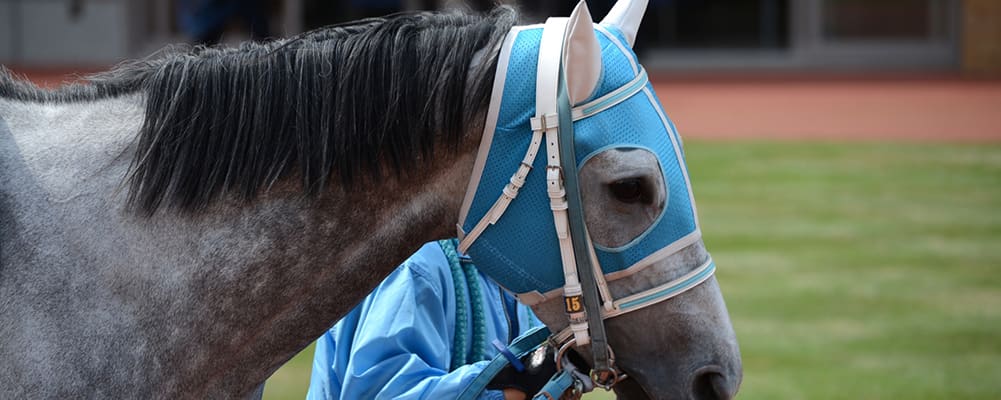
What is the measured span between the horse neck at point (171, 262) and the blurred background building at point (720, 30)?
14.3 metres

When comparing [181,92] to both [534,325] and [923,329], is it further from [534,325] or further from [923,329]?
[923,329]

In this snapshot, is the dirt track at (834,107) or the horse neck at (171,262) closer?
the horse neck at (171,262)

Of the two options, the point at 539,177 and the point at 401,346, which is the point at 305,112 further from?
the point at 401,346

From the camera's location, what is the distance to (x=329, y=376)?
2.30 m

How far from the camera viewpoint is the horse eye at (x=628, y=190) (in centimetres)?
179

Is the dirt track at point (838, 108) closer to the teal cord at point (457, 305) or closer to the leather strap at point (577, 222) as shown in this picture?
the teal cord at point (457, 305)

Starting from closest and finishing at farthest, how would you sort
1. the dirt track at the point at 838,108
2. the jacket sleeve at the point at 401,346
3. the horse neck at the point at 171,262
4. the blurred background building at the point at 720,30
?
the horse neck at the point at 171,262, the jacket sleeve at the point at 401,346, the dirt track at the point at 838,108, the blurred background building at the point at 720,30

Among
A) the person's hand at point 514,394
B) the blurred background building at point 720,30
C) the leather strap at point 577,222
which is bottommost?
the blurred background building at point 720,30

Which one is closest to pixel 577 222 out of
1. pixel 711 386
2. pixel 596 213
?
pixel 596 213

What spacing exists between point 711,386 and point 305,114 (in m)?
0.78

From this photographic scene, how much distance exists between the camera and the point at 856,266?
7.63m

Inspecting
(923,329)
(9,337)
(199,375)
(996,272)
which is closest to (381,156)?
(199,375)

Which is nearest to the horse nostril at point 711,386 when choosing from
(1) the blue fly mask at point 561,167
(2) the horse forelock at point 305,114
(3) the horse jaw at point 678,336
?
(3) the horse jaw at point 678,336

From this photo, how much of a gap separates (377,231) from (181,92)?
377 millimetres
